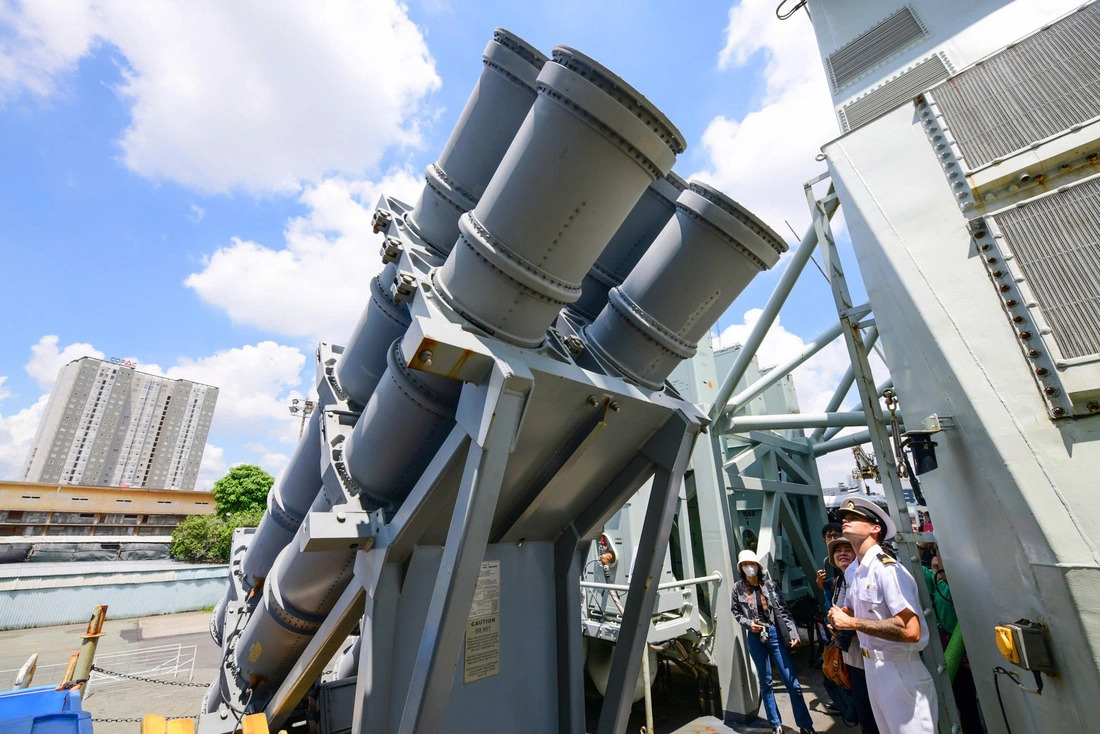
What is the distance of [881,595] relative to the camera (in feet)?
9.87

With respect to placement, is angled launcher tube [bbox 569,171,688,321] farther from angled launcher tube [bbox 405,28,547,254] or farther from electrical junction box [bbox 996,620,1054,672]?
electrical junction box [bbox 996,620,1054,672]

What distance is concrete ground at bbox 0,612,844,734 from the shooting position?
20.3 ft

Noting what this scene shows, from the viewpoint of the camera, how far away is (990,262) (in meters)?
2.97

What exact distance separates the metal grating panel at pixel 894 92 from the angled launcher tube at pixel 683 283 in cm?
240

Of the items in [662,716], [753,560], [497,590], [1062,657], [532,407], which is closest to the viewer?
[1062,657]

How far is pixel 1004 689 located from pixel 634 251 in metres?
3.30

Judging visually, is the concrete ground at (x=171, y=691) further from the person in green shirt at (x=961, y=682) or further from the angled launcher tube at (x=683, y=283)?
the angled launcher tube at (x=683, y=283)

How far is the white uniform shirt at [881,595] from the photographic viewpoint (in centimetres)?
289

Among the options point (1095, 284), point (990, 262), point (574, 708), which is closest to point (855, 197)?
point (990, 262)

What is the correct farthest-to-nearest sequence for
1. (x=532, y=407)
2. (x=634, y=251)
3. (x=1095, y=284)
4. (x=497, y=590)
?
(x=634, y=251) → (x=497, y=590) → (x=532, y=407) → (x=1095, y=284)

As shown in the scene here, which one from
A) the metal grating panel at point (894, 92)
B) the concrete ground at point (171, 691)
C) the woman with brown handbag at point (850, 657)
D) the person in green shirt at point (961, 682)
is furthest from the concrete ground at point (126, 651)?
the metal grating panel at point (894, 92)

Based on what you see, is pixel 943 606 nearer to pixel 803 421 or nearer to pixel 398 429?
pixel 803 421

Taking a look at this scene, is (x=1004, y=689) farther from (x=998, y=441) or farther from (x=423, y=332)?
(x=423, y=332)

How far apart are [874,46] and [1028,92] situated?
241cm
